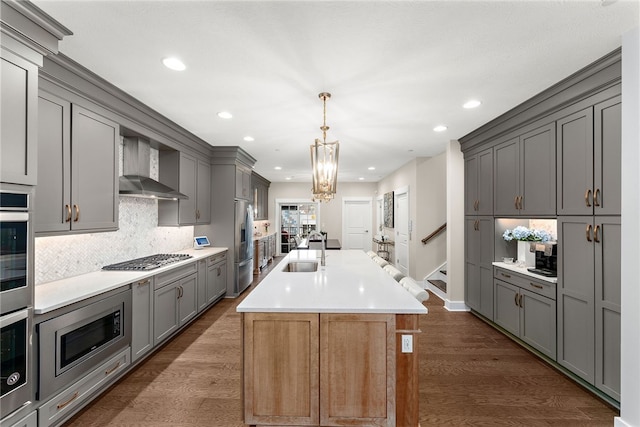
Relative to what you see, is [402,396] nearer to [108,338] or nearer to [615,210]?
[615,210]

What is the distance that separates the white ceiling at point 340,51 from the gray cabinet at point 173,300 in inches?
72.7

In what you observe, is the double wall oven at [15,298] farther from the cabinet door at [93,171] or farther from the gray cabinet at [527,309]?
the gray cabinet at [527,309]

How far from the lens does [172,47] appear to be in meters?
1.89

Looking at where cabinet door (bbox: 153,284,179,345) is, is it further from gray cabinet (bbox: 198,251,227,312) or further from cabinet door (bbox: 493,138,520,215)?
cabinet door (bbox: 493,138,520,215)

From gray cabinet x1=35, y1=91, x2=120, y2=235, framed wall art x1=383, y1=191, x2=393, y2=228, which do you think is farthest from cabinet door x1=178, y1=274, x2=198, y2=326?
framed wall art x1=383, y1=191, x2=393, y2=228

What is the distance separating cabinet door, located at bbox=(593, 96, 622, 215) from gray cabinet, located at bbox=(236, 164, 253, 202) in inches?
176

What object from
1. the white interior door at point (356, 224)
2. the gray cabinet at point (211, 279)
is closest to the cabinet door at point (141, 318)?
the gray cabinet at point (211, 279)

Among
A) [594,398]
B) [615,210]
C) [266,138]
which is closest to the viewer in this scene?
[615,210]

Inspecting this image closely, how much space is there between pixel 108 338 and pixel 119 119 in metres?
1.97

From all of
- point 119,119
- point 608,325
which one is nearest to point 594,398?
point 608,325

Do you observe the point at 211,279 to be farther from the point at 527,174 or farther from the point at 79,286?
the point at 527,174

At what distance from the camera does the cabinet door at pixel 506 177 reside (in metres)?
3.16

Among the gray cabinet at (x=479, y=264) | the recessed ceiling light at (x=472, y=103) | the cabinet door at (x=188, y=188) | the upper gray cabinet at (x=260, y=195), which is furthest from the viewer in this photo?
the upper gray cabinet at (x=260, y=195)

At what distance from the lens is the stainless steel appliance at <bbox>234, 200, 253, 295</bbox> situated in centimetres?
489
